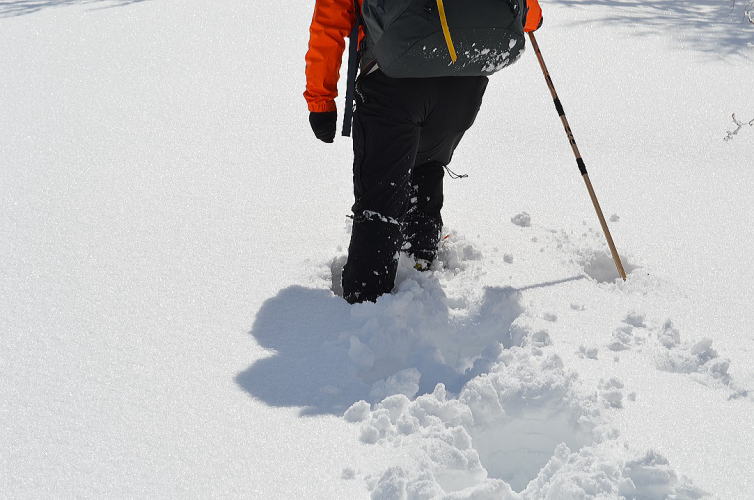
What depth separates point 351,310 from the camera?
8.77 ft

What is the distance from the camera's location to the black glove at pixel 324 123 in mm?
2803

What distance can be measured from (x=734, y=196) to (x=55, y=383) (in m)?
3.45

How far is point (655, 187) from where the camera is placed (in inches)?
159

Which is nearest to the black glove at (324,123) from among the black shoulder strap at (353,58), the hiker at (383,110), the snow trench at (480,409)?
the hiker at (383,110)

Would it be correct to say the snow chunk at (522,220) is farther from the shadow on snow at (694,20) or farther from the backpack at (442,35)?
the shadow on snow at (694,20)

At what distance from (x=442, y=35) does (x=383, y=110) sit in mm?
396

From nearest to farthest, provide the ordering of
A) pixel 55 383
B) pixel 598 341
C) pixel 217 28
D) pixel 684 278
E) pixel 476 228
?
pixel 55 383 → pixel 598 341 → pixel 684 278 → pixel 476 228 → pixel 217 28

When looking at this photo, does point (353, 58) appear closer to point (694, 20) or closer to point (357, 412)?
point (357, 412)

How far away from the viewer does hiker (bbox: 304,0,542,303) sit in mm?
2561

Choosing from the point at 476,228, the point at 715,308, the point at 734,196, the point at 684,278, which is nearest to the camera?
the point at 715,308

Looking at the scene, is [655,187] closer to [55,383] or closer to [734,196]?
[734,196]

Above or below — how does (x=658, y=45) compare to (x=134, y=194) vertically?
below

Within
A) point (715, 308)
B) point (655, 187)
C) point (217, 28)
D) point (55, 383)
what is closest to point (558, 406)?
point (715, 308)

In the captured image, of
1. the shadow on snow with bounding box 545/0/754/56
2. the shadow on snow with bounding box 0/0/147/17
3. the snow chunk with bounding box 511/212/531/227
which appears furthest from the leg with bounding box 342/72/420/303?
the shadow on snow with bounding box 0/0/147/17
